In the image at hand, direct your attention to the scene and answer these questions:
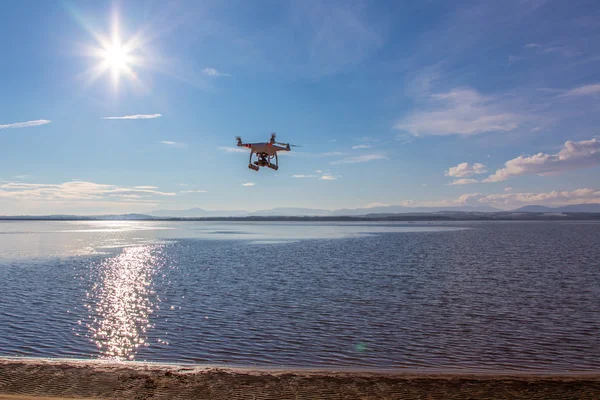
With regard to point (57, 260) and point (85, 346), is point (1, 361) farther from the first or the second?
point (57, 260)

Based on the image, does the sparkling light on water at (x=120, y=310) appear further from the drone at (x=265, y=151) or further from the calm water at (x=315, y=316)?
the drone at (x=265, y=151)

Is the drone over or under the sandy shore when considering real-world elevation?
over

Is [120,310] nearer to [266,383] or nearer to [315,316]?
[315,316]

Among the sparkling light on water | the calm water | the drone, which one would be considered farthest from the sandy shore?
the drone

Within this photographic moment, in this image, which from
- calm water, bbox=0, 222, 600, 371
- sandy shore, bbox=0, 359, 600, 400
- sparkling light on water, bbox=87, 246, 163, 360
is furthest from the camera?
sparkling light on water, bbox=87, 246, 163, 360

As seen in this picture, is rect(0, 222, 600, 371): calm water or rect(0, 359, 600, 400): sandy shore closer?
rect(0, 359, 600, 400): sandy shore

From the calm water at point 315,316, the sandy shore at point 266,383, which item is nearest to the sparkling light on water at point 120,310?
the calm water at point 315,316

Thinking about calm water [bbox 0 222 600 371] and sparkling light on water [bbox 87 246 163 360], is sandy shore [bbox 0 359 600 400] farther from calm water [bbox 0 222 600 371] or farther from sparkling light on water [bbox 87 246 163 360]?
sparkling light on water [bbox 87 246 163 360]

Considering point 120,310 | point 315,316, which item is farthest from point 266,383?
point 120,310
